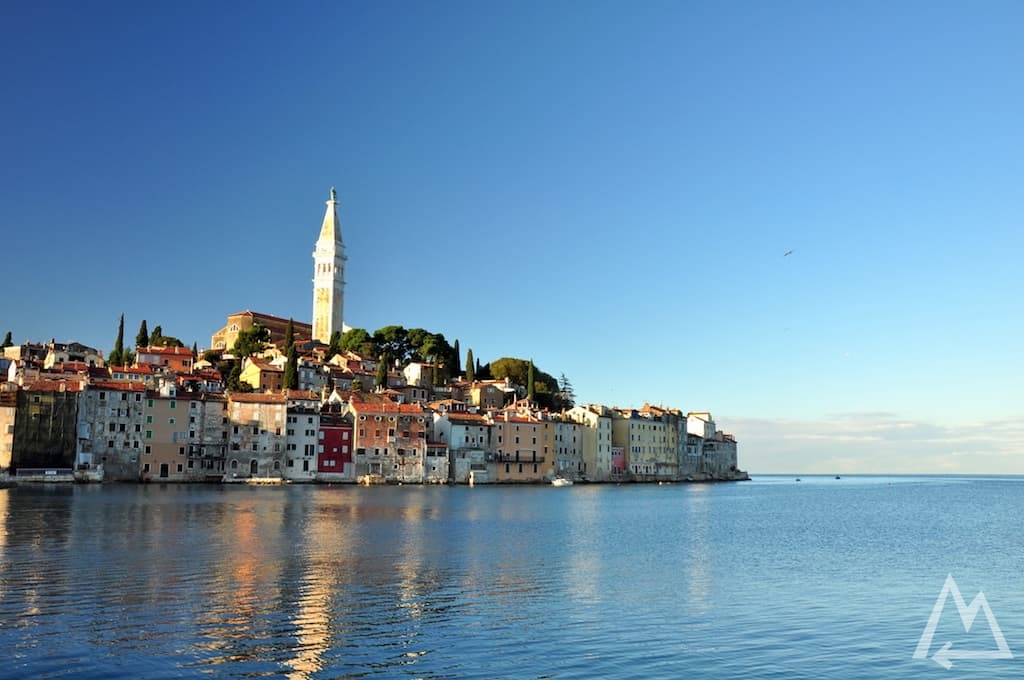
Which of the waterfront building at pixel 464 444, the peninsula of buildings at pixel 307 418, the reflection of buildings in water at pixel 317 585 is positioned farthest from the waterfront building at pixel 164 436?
the reflection of buildings in water at pixel 317 585

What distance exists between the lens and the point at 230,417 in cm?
8219

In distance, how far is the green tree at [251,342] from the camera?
365 feet

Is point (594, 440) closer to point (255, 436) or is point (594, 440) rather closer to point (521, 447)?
point (521, 447)

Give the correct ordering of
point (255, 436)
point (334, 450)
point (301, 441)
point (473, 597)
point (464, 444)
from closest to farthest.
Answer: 1. point (473, 597)
2. point (255, 436)
3. point (301, 441)
4. point (334, 450)
5. point (464, 444)

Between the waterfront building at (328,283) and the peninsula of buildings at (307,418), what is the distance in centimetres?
25

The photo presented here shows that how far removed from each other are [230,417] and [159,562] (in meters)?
57.4

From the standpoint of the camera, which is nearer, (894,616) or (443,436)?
(894,616)

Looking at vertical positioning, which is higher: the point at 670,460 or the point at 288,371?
the point at 288,371

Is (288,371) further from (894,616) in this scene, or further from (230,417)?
(894,616)

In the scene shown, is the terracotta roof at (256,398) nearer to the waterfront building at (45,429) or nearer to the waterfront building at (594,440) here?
the waterfront building at (45,429)

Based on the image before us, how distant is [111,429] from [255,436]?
39.4 ft

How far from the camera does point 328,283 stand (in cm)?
12988

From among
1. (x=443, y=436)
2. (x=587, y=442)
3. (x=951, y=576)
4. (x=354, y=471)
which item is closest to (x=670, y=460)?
(x=587, y=442)

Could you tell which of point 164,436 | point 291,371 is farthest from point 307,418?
point 164,436
